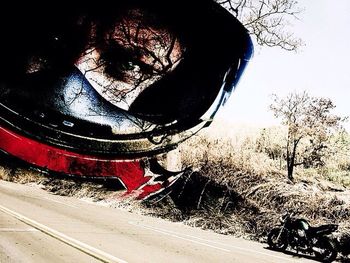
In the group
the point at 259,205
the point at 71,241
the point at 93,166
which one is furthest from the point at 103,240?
the point at 93,166

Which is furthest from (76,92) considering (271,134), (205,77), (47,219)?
(271,134)

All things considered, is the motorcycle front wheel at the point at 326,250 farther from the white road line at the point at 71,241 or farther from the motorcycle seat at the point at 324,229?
the white road line at the point at 71,241

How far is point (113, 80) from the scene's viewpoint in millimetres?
1339

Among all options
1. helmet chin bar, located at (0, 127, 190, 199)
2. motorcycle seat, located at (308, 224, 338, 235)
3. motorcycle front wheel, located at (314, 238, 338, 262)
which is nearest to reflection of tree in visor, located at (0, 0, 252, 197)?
helmet chin bar, located at (0, 127, 190, 199)

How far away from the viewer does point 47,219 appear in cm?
902

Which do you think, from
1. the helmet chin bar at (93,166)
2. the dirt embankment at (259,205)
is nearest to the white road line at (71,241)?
the dirt embankment at (259,205)

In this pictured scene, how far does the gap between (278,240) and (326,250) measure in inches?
47.0

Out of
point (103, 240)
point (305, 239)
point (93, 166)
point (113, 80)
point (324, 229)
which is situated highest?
point (113, 80)

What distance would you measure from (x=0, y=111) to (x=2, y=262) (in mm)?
5095

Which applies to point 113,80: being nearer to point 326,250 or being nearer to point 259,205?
point 326,250

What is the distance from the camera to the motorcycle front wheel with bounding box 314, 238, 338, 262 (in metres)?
8.10

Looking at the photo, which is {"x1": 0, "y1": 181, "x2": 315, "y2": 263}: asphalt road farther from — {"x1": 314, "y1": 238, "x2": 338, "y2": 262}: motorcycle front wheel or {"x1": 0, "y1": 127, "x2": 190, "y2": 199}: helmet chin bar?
{"x1": 0, "y1": 127, "x2": 190, "y2": 199}: helmet chin bar

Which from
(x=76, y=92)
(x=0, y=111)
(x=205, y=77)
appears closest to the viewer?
(x=0, y=111)

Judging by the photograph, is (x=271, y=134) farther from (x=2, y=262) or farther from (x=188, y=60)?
(x=188, y=60)
